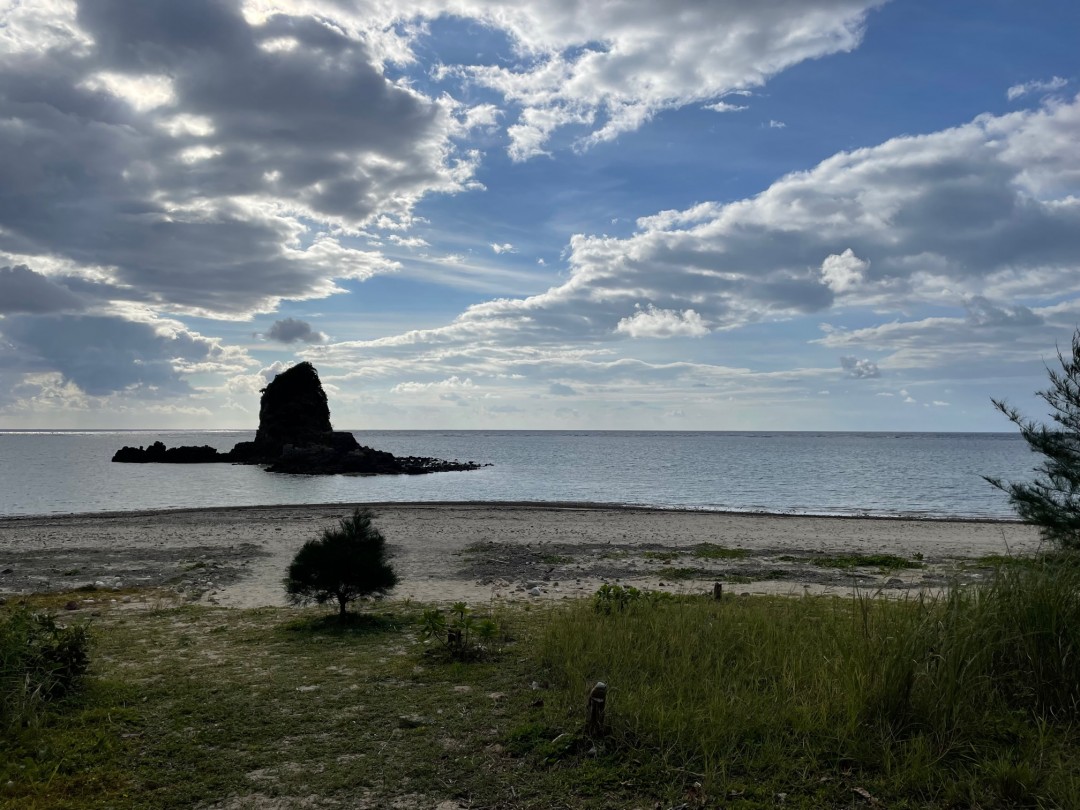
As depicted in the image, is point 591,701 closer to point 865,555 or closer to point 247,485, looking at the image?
Answer: point 865,555

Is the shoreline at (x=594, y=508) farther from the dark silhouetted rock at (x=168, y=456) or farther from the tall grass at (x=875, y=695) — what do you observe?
the dark silhouetted rock at (x=168, y=456)

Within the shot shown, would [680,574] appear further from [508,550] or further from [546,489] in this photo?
[546,489]

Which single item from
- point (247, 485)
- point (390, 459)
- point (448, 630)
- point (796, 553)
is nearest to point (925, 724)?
point (448, 630)

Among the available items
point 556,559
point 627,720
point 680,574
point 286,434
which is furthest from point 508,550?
point 286,434

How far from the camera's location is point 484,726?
6719mm

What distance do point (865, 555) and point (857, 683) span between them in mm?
17849

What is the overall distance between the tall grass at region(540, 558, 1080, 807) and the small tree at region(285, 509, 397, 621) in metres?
4.27

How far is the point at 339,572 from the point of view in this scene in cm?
1153

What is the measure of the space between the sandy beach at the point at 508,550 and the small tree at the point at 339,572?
3.00 meters

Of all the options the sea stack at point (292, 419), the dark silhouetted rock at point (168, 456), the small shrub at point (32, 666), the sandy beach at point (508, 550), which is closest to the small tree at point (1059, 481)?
the sandy beach at point (508, 550)

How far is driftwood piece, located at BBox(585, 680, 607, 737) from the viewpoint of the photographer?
6.14m

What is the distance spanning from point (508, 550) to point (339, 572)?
37.4 feet

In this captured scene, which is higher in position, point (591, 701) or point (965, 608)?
point (965, 608)

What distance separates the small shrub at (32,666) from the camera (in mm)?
6508
